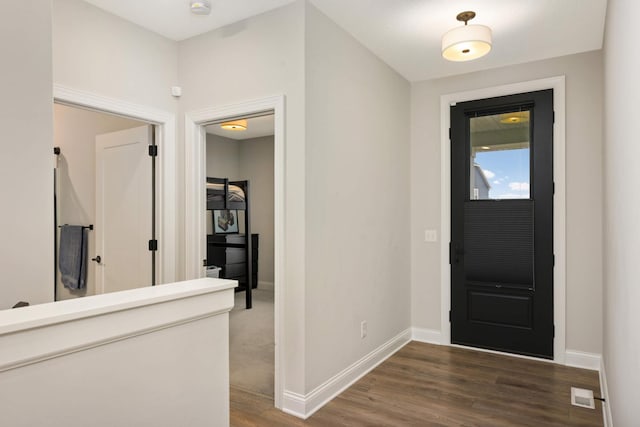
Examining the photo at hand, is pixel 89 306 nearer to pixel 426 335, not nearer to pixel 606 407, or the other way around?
pixel 606 407

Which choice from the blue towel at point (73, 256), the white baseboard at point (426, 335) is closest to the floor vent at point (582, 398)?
the white baseboard at point (426, 335)

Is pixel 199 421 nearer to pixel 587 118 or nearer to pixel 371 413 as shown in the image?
pixel 371 413

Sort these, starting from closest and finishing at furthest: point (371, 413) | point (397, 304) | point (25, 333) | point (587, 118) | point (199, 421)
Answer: point (25, 333) → point (199, 421) → point (371, 413) → point (587, 118) → point (397, 304)

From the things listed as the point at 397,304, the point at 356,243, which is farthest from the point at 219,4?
the point at 397,304

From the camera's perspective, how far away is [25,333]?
100 cm

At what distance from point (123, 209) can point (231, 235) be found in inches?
121

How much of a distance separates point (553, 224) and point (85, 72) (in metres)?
3.82

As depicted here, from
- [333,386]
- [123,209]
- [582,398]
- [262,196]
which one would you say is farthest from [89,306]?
[262,196]

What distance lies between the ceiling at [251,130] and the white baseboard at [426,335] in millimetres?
3599

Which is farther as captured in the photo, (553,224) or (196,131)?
(553,224)

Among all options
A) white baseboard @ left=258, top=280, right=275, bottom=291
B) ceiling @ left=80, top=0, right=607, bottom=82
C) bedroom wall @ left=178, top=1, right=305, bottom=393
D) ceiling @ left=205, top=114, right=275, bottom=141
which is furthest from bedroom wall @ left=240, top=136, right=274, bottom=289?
bedroom wall @ left=178, top=1, right=305, bottom=393

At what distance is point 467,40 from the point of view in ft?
8.73

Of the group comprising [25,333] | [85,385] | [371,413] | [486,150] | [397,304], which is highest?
[486,150]

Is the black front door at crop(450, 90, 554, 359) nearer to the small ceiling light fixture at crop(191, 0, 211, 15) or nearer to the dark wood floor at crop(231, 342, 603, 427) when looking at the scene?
the dark wood floor at crop(231, 342, 603, 427)
